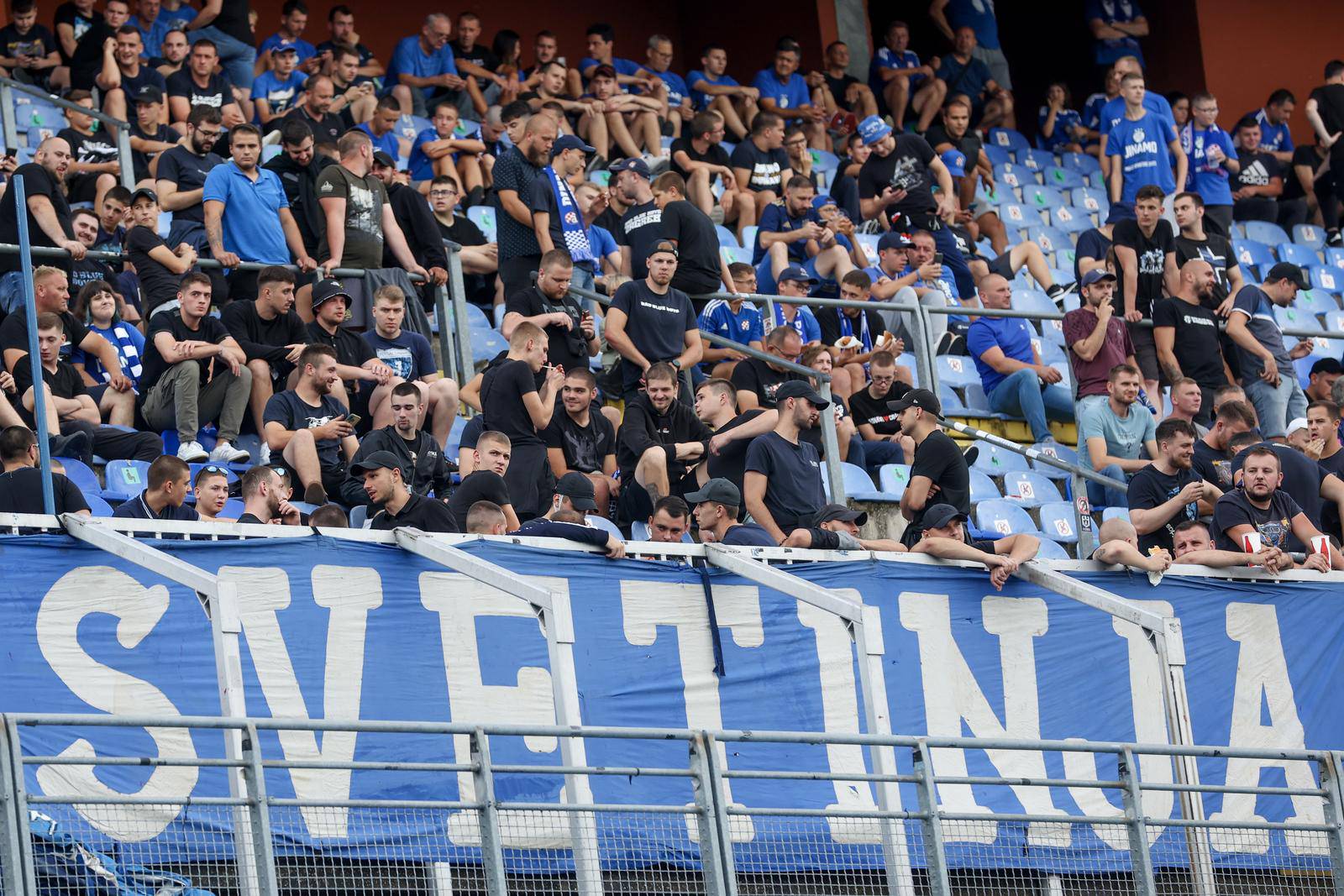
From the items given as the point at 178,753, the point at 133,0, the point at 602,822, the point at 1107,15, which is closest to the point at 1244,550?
the point at 602,822

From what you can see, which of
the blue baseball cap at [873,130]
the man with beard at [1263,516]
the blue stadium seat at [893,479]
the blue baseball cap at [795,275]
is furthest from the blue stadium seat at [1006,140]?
the man with beard at [1263,516]

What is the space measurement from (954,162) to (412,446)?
8.87 m

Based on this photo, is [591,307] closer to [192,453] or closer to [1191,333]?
[192,453]

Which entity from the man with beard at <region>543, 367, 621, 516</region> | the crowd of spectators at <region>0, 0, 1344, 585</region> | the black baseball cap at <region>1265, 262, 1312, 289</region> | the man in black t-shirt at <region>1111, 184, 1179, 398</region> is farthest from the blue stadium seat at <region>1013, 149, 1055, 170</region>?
the man with beard at <region>543, 367, 621, 516</region>

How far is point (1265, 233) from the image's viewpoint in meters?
20.0

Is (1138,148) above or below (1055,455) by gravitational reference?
above

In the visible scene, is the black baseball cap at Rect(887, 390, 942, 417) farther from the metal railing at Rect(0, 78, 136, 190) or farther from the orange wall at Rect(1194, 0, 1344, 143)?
the orange wall at Rect(1194, 0, 1344, 143)

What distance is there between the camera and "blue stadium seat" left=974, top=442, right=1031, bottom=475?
13430 millimetres

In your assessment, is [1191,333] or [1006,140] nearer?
[1191,333]

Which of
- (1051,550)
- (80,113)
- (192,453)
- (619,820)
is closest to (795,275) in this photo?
(1051,550)

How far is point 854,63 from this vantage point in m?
21.2

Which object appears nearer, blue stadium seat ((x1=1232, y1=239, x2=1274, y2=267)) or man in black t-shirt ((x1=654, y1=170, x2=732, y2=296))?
man in black t-shirt ((x1=654, y1=170, x2=732, y2=296))

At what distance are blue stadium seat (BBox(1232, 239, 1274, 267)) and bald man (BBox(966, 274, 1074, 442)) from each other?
15.5ft

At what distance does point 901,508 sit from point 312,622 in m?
4.05
